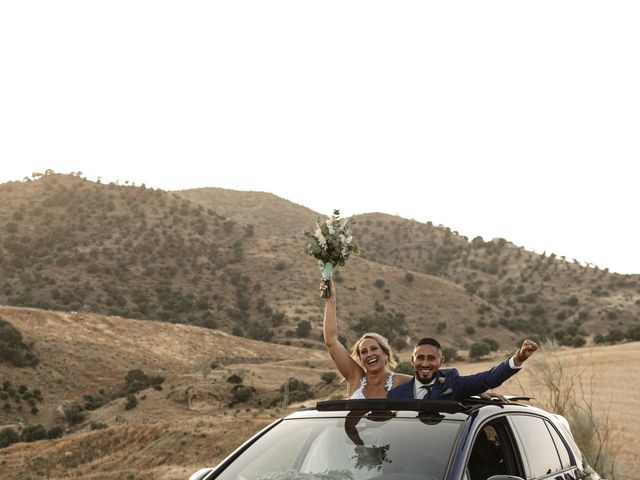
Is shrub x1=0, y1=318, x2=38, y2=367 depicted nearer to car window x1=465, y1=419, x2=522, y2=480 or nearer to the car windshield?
the car windshield

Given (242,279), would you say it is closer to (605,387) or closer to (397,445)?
(605,387)

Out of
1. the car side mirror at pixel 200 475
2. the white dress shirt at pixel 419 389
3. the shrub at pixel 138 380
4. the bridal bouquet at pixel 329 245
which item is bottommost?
the shrub at pixel 138 380

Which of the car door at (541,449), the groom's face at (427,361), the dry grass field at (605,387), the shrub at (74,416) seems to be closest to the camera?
the car door at (541,449)

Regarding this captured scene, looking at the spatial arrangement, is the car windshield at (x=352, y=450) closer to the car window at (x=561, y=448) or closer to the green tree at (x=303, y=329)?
the car window at (x=561, y=448)

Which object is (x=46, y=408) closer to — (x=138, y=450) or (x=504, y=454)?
(x=138, y=450)

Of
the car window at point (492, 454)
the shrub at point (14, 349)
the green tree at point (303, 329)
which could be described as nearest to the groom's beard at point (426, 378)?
the car window at point (492, 454)

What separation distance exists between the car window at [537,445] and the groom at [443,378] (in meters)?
0.39

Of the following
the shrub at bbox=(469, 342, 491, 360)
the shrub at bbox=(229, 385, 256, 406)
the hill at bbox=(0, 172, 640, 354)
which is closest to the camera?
the shrub at bbox=(229, 385, 256, 406)

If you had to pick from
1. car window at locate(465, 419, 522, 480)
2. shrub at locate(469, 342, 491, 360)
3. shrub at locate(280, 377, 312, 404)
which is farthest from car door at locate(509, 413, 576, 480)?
shrub at locate(469, 342, 491, 360)

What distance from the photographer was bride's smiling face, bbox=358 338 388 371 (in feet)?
22.8

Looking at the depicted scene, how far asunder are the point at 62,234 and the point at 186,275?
12020 millimetres

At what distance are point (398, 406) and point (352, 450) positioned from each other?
17.9 inches

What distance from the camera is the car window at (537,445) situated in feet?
16.7

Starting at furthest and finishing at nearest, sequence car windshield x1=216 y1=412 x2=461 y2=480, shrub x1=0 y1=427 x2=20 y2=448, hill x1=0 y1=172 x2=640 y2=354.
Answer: hill x1=0 y1=172 x2=640 y2=354 < shrub x1=0 y1=427 x2=20 y2=448 < car windshield x1=216 y1=412 x2=461 y2=480
